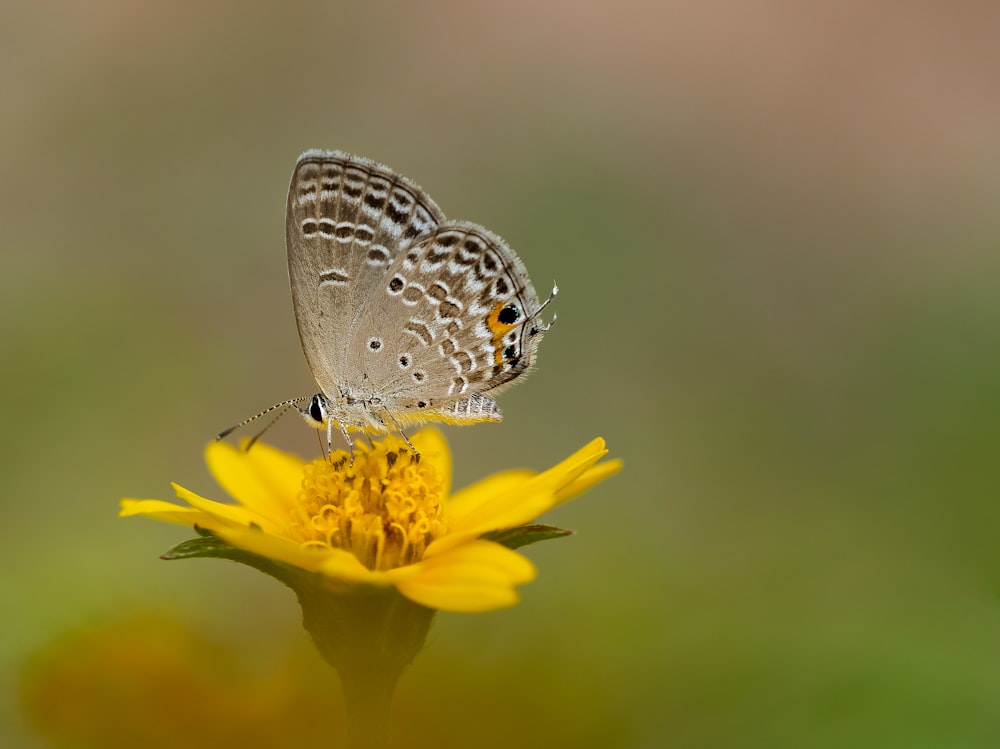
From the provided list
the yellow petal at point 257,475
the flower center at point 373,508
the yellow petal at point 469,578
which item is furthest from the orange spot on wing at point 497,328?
the yellow petal at point 469,578

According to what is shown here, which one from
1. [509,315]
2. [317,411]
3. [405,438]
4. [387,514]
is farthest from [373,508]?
[509,315]

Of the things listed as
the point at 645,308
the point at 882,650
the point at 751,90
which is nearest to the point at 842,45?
the point at 751,90

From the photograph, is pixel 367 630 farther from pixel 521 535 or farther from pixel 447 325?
pixel 447 325

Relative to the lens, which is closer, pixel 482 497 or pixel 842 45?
pixel 482 497

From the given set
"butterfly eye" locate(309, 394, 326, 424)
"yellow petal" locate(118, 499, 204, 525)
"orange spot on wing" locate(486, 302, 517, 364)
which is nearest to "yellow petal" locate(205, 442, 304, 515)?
"butterfly eye" locate(309, 394, 326, 424)

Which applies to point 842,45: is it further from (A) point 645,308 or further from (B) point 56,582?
(B) point 56,582

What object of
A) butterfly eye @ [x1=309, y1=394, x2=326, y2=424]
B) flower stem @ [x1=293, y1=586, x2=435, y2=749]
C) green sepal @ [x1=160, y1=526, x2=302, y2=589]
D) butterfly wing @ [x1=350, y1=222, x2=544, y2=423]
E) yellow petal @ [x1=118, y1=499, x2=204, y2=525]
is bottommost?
flower stem @ [x1=293, y1=586, x2=435, y2=749]

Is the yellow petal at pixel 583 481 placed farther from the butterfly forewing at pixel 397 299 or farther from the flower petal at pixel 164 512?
the flower petal at pixel 164 512

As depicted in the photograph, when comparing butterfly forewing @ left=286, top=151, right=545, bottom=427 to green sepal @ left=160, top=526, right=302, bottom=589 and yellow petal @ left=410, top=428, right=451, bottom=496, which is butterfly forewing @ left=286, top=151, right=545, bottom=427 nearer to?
yellow petal @ left=410, top=428, right=451, bottom=496
